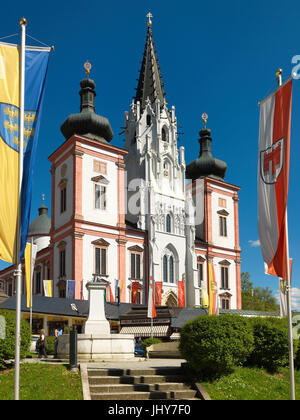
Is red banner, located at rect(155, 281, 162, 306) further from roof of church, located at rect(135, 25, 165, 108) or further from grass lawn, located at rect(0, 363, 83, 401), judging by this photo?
grass lawn, located at rect(0, 363, 83, 401)

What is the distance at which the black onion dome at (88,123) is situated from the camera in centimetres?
4903

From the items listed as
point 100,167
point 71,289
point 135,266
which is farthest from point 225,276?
point 71,289

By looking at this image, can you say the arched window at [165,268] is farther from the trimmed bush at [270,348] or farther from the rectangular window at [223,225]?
the trimmed bush at [270,348]

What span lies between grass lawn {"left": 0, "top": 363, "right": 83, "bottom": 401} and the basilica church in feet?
94.4

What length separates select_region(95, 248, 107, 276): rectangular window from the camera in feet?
149

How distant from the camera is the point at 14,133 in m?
10.7

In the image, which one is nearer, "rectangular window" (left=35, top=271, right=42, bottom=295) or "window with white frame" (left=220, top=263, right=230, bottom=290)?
"rectangular window" (left=35, top=271, right=42, bottom=295)

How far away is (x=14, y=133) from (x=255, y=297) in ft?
247

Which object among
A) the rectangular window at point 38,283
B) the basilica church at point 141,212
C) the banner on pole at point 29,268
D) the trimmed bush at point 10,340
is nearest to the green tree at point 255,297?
the basilica church at point 141,212

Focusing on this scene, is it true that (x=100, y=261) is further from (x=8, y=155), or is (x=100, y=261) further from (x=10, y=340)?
(x=8, y=155)

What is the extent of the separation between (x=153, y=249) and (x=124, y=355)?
32.4 m

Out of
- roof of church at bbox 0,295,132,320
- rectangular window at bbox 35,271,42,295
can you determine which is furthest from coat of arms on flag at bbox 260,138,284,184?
rectangular window at bbox 35,271,42,295

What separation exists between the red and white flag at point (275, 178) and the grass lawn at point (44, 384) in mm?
5100

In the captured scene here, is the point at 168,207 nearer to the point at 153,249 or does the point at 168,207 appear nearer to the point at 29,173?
the point at 153,249
